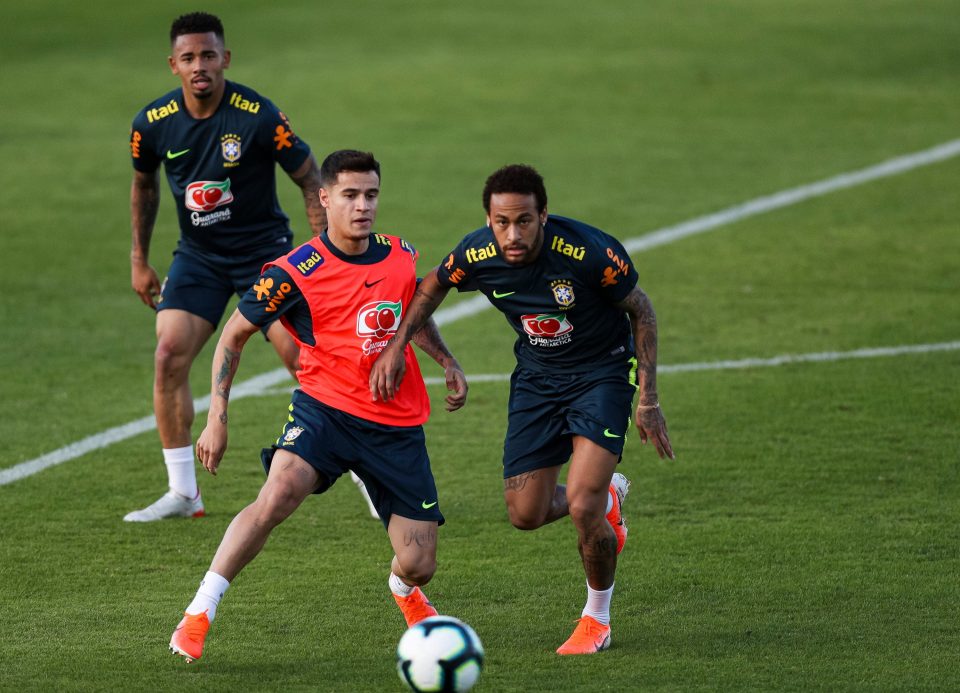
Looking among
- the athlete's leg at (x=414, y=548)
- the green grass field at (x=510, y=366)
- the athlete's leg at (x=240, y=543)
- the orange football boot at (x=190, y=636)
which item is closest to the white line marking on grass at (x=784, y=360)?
the green grass field at (x=510, y=366)

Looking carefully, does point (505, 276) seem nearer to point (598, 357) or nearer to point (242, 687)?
point (598, 357)

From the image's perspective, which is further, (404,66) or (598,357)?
(404,66)

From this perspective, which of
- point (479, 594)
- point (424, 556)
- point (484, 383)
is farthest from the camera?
point (484, 383)

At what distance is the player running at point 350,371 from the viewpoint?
6570 mm

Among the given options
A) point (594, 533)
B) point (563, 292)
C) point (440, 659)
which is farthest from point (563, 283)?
point (440, 659)

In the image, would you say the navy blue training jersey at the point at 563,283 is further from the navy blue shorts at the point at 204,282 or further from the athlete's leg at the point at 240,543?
the navy blue shorts at the point at 204,282

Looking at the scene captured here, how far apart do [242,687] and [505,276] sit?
2.07 meters

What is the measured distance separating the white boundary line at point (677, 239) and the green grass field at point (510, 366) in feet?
0.50

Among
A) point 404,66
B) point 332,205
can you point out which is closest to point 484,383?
point 332,205

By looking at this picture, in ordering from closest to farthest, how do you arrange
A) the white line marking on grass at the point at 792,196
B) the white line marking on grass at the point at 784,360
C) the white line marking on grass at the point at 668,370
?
the white line marking on grass at the point at 668,370, the white line marking on grass at the point at 784,360, the white line marking on grass at the point at 792,196

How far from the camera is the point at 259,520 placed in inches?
249

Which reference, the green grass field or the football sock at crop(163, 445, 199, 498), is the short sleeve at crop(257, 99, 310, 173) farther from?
the green grass field

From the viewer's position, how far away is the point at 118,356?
39.5 feet

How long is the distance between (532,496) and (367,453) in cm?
85
